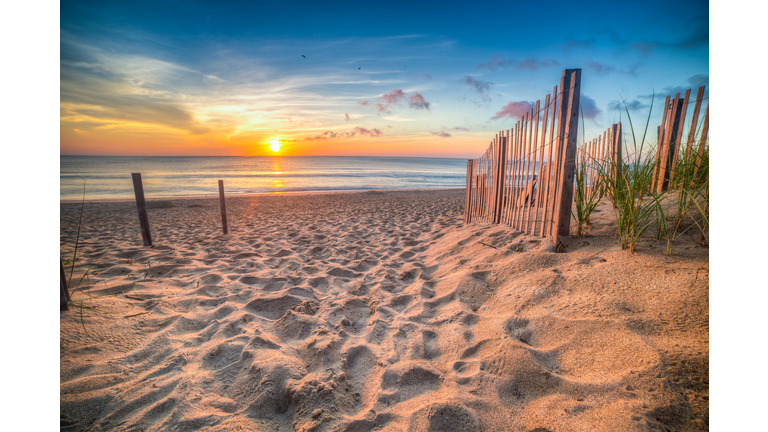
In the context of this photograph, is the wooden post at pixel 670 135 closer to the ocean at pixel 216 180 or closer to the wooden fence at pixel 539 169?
the wooden fence at pixel 539 169

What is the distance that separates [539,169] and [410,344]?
2435mm

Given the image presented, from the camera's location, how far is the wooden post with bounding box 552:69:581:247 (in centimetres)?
261

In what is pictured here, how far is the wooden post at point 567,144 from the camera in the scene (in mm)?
2611

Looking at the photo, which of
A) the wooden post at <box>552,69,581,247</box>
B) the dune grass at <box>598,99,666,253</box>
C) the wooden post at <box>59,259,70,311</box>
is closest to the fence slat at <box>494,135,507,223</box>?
the wooden post at <box>552,69,581,247</box>

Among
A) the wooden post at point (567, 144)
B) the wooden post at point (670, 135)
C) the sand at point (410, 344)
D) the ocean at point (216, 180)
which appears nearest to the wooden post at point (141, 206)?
the ocean at point (216, 180)

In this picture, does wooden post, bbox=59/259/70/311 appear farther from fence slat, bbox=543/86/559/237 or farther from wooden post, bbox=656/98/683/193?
wooden post, bbox=656/98/683/193

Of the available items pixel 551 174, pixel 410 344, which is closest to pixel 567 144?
pixel 551 174

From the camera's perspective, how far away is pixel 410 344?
200 cm

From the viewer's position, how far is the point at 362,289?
2967 mm

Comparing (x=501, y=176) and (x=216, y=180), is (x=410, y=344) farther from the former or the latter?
(x=216, y=180)

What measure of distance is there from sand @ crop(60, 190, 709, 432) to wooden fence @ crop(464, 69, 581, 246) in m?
0.31

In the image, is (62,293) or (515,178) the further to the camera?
(515,178)

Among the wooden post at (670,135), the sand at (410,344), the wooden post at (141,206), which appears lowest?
the sand at (410,344)
